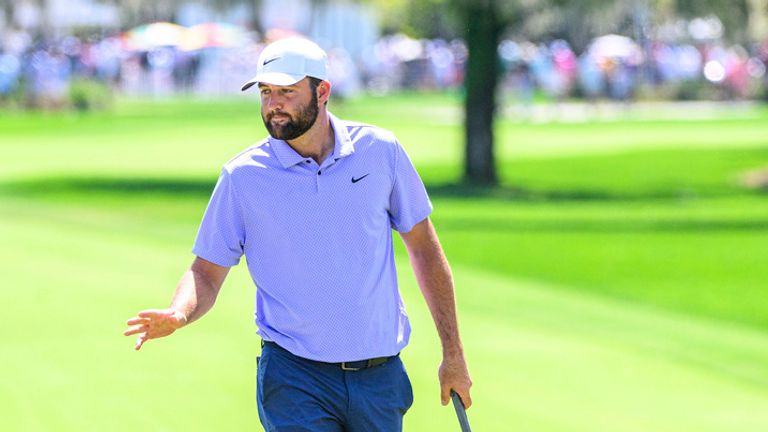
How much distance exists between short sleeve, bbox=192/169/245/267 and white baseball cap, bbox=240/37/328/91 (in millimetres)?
339

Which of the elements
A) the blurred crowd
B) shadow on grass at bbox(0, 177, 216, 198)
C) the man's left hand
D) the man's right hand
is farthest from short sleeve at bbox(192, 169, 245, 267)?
the blurred crowd

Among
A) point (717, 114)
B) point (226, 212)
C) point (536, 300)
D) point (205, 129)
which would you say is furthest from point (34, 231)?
point (717, 114)

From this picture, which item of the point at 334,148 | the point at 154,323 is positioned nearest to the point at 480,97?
the point at 334,148

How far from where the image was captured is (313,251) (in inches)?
191

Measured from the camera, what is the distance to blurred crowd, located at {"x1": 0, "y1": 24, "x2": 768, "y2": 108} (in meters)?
52.3

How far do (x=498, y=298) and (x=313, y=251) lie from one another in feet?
27.9

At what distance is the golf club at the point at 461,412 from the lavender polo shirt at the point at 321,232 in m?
0.28

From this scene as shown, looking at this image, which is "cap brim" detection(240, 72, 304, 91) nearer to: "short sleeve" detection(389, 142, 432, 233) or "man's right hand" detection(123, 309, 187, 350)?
"short sleeve" detection(389, 142, 432, 233)

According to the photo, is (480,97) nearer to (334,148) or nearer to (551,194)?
(551,194)

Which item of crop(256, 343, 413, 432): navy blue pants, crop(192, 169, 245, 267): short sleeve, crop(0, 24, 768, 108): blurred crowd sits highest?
crop(192, 169, 245, 267): short sleeve

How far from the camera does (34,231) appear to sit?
18.0 metres

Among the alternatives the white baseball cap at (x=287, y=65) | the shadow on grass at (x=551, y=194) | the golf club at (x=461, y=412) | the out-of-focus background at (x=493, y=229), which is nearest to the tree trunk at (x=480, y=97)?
the out-of-focus background at (x=493, y=229)

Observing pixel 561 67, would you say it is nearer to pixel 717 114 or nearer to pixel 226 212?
pixel 717 114

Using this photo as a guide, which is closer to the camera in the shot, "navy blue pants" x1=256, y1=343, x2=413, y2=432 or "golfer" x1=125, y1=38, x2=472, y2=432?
"golfer" x1=125, y1=38, x2=472, y2=432
